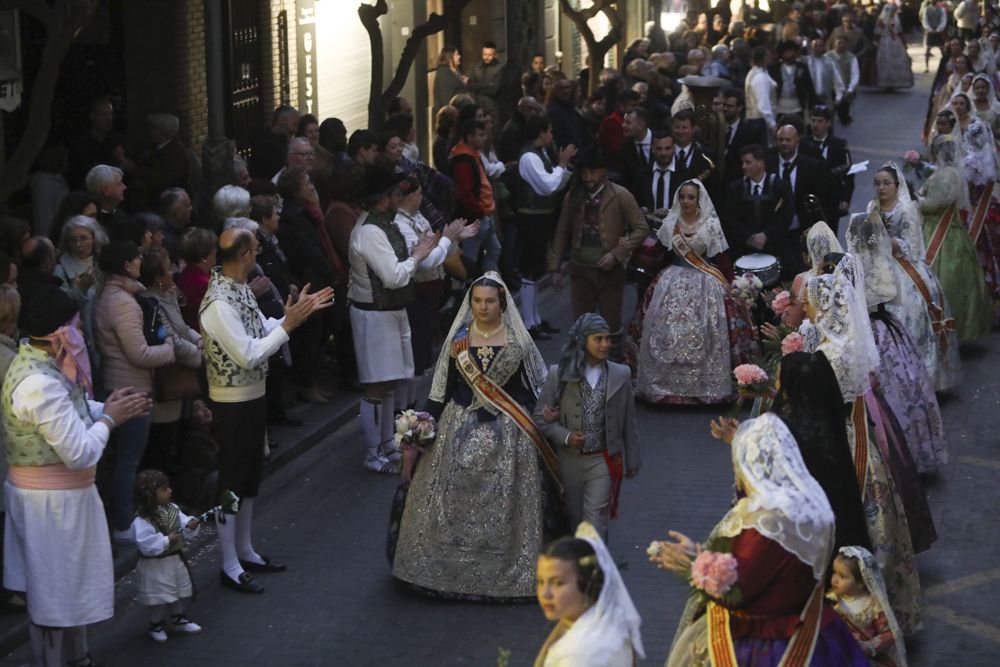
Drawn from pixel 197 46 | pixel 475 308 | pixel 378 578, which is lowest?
pixel 378 578

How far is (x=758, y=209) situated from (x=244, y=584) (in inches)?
258

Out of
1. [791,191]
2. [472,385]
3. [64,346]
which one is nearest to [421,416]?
[472,385]

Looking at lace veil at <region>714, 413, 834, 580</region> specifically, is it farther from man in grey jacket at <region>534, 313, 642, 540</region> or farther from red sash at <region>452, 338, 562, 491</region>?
red sash at <region>452, 338, 562, 491</region>

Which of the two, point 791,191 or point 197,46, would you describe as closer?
point 791,191

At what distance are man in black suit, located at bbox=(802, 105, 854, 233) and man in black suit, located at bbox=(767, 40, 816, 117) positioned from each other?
438 inches

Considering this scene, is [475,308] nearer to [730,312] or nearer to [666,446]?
[666,446]

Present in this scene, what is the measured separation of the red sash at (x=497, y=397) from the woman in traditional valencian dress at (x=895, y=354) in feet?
9.76

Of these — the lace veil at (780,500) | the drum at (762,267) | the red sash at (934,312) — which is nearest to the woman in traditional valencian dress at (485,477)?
the lace veil at (780,500)

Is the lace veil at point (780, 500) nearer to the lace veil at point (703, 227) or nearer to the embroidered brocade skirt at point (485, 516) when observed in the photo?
the embroidered brocade skirt at point (485, 516)

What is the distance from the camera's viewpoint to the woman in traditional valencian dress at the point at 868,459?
32.0ft

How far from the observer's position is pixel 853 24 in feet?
131

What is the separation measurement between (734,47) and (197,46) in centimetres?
1343

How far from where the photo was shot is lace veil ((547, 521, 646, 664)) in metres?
6.22

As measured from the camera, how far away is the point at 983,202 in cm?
1739
